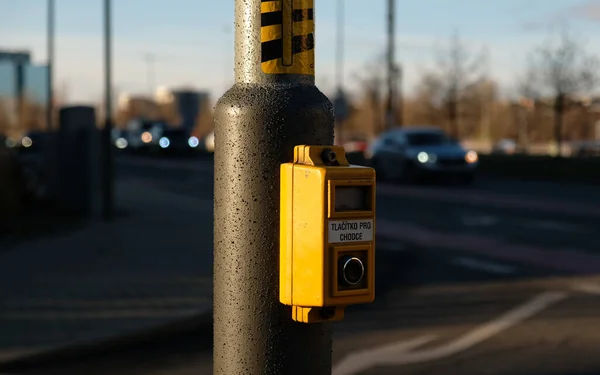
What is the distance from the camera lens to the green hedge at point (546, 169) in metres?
32.7

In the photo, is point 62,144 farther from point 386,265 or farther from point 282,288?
point 282,288

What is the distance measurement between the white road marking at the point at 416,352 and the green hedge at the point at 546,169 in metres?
22.9

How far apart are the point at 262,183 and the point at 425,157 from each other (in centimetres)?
2732

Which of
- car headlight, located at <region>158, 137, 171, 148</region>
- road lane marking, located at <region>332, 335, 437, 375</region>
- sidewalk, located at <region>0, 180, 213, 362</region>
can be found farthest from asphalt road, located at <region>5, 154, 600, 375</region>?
car headlight, located at <region>158, 137, 171, 148</region>

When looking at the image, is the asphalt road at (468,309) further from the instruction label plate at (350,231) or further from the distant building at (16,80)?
the distant building at (16,80)

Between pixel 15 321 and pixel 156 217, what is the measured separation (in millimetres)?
11043

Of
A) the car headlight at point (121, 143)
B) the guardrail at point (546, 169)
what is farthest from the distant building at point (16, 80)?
the car headlight at point (121, 143)

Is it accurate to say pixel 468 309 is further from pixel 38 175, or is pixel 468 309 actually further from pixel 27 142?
pixel 27 142

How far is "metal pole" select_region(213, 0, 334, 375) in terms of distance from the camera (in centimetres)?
289

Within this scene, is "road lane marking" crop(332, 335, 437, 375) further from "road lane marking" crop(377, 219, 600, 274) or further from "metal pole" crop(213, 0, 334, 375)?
"road lane marking" crop(377, 219, 600, 274)

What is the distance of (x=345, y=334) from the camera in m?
8.35

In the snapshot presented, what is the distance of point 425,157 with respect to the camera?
2994 centimetres

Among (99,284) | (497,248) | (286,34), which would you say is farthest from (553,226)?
(286,34)

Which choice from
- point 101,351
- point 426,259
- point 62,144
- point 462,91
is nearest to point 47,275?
point 101,351
